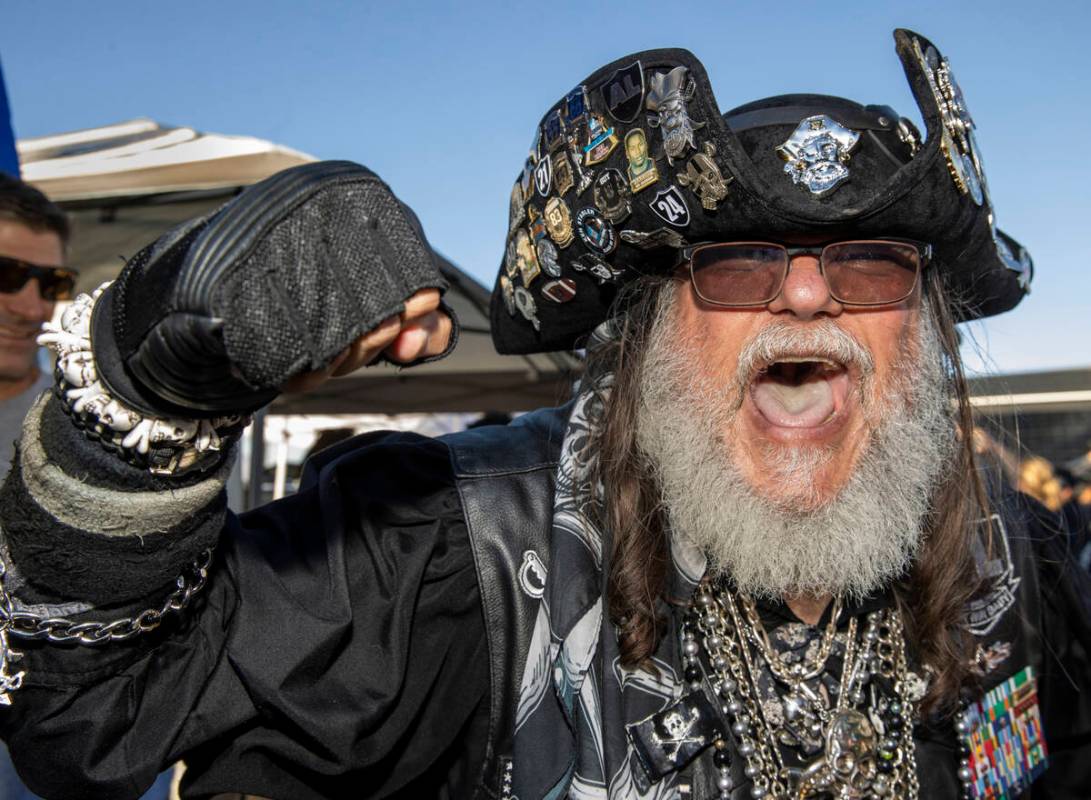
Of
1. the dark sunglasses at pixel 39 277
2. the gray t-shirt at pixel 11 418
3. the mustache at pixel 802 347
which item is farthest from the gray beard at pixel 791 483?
the dark sunglasses at pixel 39 277

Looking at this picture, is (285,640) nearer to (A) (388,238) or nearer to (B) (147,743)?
(B) (147,743)

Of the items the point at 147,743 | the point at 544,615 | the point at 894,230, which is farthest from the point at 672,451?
the point at 147,743

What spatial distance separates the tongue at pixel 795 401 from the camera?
1.74 m

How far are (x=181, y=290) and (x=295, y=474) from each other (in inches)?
289

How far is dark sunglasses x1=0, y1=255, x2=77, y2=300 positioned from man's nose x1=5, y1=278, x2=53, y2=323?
1 centimetres

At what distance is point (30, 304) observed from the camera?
2.62m

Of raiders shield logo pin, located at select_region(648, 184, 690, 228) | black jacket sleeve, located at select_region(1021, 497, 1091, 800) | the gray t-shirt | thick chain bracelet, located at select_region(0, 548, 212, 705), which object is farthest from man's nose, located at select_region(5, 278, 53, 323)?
black jacket sleeve, located at select_region(1021, 497, 1091, 800)

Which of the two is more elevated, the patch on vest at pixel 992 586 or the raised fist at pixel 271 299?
the raised fist at pixel 271 299

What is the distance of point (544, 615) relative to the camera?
1.58m

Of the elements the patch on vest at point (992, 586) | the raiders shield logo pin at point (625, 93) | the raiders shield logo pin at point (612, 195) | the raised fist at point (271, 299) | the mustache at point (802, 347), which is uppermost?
the raiders shield logo pin at point (625, 93)

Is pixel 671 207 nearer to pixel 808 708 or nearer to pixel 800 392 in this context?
pixel 800 392

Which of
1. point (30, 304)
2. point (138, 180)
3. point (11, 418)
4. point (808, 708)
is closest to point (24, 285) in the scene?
point (30, 304)

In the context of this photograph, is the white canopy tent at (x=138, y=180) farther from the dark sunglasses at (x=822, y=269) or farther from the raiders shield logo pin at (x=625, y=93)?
the raiders shield logo pin at (x=625, y=93)

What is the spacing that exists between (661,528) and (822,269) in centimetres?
60
